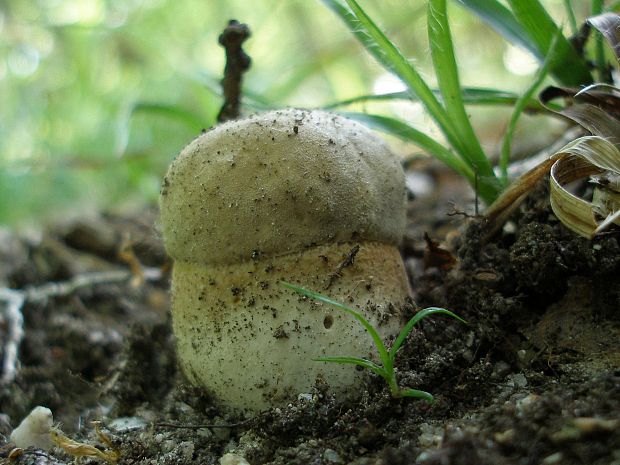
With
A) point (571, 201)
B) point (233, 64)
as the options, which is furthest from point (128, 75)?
point (571, 201)

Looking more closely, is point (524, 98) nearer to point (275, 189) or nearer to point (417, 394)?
point (275, 189)

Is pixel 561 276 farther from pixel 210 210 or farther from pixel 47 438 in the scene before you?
pixel 47 438

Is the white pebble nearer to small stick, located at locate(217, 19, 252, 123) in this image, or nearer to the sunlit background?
small stick, located at locate(217, 19, 252, 123)

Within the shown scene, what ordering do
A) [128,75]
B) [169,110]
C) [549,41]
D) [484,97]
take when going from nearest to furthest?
[549,41]
[484,97]
[169,110]
[128,75]

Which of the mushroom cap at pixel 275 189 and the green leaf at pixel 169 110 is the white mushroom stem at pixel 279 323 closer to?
the mushroom cap at pixel 275 189

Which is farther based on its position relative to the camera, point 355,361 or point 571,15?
point 571,15

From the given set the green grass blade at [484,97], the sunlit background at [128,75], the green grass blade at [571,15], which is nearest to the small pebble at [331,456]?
the green grass blade at [484,97]

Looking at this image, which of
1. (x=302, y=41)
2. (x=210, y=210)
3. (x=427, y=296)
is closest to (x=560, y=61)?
(x=427, y=296)

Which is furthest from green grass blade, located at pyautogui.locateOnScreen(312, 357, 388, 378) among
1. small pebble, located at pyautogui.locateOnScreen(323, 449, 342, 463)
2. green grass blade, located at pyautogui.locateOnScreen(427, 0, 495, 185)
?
green grass blade, located at pyautogui.locateOnScreen(427, 0, 495, 185)
